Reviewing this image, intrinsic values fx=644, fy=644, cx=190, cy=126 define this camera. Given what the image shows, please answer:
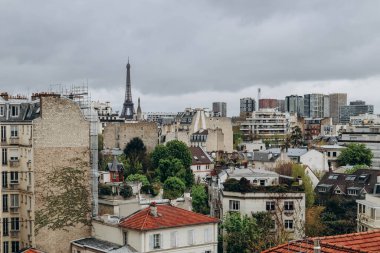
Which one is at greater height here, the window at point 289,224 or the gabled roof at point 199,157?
the gabled roof at point 199,157

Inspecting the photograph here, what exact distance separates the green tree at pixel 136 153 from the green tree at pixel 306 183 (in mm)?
25696

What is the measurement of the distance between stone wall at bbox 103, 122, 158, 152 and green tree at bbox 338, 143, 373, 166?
113ft

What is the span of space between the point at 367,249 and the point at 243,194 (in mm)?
36885

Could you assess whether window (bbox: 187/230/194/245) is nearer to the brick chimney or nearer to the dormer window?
the dormer window

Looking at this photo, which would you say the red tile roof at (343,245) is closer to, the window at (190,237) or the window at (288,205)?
the window at (190,237)

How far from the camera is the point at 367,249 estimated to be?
70.2 feet

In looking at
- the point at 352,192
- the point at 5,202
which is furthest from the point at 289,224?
the point at 5,202

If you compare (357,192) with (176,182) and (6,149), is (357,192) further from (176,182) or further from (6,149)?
(6,149)

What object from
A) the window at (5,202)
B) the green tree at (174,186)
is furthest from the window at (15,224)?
the green tree at (174,186)

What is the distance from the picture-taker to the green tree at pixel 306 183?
69125 millimetres

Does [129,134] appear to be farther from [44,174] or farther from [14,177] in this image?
[44,174]

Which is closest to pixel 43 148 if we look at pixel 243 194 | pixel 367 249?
pixel 243 194

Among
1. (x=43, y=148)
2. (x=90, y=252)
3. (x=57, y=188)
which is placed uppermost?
(x=43, y=148)

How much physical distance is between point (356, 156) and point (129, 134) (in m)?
41.8
